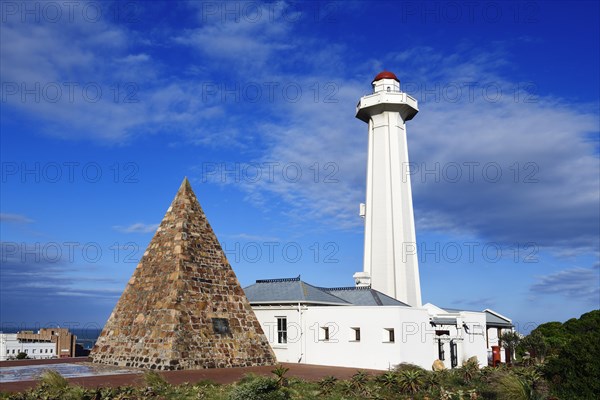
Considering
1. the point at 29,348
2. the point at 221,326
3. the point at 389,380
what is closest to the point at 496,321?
the point at 221,326

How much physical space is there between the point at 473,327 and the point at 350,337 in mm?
7288

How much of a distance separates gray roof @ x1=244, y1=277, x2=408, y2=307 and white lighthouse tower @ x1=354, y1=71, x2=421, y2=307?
5719 mm

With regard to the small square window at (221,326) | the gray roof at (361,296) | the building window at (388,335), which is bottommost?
the building window at (388,335)

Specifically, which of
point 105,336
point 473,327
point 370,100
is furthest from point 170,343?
point 370,100

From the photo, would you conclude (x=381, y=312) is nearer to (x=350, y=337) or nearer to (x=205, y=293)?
(x=350, y=337)

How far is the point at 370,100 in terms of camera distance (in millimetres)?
37375

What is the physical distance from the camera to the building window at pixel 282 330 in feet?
85.1

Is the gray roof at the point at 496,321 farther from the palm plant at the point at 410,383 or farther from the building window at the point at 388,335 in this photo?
the palm plant at the point at 410,383

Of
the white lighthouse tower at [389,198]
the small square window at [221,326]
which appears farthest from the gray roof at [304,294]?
the white lighthouse tower at [389,198]

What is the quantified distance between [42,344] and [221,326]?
39.4 meters

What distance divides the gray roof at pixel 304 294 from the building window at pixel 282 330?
0.83m

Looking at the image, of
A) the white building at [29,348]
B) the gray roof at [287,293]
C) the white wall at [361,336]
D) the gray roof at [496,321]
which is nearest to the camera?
the white wall at [361,336]

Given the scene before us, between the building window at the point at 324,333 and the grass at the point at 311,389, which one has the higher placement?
the building window at the point at 324,333

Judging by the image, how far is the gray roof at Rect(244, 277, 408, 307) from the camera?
26.6 metres
